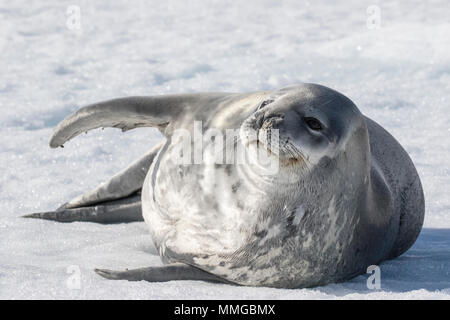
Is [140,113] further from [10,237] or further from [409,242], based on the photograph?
[409,242]

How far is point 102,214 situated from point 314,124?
1.95 metres

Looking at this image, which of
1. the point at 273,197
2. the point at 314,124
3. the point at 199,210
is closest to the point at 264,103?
the point at 314,124

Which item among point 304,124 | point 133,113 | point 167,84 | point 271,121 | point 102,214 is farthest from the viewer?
point 167,84

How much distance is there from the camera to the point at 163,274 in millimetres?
3428

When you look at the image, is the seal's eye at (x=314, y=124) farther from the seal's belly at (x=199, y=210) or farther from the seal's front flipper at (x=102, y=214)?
the seal's front flipper at (x=102, y=214)

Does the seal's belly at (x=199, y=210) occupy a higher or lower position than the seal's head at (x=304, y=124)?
lower

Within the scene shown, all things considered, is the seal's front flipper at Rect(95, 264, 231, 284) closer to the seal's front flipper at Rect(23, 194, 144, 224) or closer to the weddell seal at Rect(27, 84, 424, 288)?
the weddell seal at Rect(27, 84, 424, 288)

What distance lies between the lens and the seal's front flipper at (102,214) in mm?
4734

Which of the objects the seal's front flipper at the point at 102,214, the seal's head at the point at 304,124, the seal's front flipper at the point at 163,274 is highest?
the seal's head at the point at 304,124

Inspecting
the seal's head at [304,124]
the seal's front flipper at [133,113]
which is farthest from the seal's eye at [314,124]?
the seal's front flipper at [133,113]

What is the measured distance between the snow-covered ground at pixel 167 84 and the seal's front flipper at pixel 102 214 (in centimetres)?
11

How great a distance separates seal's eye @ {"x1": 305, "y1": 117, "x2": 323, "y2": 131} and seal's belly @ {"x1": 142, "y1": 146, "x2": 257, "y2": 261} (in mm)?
383

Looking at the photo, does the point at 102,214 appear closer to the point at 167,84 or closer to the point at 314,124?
the point at 314,124

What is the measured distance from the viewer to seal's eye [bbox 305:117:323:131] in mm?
3201
